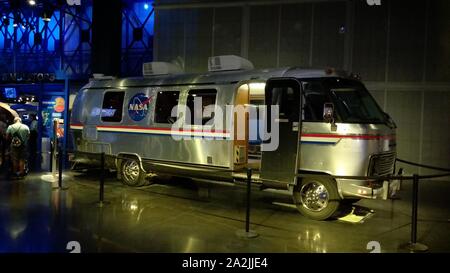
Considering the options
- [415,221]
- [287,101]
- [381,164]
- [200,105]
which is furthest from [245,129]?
[415,221]

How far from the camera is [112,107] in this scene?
12125 millimetres

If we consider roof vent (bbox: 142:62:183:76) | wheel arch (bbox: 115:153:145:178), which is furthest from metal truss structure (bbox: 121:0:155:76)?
wheel arch (bbox: 115:153:145:178)

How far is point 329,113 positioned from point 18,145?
9.25 m

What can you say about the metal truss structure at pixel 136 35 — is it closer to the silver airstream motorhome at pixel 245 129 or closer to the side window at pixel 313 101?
the silver airstream motorhome at pixel 245 129

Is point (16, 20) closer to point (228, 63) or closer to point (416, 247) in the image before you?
point (228, 63)

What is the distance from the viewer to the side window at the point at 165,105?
10.8m

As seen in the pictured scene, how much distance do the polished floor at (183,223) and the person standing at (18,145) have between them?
901 mm

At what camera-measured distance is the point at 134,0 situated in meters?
20.4

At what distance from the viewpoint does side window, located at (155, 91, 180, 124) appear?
423 inches

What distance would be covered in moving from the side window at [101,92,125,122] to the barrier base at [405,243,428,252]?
26.4ft

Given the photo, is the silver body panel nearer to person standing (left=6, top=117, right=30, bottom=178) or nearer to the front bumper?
the front bumper

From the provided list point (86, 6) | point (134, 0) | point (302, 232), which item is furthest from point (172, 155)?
point (86, 6)
